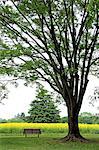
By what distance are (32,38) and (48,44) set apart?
4.08 feet

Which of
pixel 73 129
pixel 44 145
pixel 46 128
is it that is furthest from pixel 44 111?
pixel 44 145

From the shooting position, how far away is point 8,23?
24.4 meters

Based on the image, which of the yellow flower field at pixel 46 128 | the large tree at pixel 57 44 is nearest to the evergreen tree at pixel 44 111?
the yellow flower field at pixel 46 128

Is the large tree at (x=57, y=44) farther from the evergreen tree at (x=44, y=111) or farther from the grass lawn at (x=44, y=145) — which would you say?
the evergreen tree at (x=44, y=111)

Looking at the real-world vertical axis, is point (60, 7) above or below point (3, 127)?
above

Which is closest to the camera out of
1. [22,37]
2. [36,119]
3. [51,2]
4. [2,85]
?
[51,2]

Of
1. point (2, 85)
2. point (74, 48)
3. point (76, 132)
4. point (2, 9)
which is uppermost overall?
point (2, 9)

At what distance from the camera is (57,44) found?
24078mm

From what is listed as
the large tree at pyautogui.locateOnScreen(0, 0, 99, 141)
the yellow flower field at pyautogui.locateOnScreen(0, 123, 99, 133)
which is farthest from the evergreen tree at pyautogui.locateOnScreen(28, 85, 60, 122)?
the large tree at pyautogui.locateOnScreen(0, 0, 99, 141)

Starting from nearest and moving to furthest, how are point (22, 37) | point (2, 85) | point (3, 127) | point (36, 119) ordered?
point (22, 37) → point (2, 85) → point (3, 127) → point (36, 119)

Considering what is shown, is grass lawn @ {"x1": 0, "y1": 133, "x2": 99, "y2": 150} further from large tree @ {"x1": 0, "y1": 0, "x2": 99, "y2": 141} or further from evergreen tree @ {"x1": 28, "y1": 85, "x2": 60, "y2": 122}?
evergreen tree @ {"x1": 28, "y1": 85, "x2": 60, "y2": 122}

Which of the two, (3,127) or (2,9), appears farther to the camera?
(3,127)

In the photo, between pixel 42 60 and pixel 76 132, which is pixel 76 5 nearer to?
pixel 42 60

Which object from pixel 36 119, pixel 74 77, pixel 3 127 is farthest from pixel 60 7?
pixel 36 119
